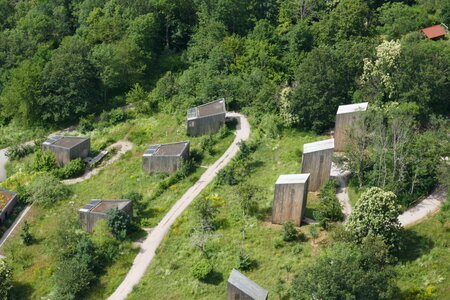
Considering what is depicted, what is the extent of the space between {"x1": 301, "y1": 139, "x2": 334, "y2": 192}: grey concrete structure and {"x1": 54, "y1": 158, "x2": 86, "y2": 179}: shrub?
29.1m

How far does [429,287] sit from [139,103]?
51.0 m

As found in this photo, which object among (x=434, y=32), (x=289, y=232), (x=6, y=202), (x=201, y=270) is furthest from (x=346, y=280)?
(x=434, y=32)

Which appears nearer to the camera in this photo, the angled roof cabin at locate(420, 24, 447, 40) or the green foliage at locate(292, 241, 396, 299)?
the green foliage at locate(292, 241, 396, 299)

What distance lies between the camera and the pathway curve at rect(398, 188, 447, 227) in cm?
4644

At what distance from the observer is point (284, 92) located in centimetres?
6606

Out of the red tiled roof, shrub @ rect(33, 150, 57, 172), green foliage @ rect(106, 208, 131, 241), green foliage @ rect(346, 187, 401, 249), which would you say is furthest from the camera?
the red tiled roof

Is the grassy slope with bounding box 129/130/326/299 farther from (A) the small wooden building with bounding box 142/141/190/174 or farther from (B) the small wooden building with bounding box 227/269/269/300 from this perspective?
(A) the small wooden building with bounding box 142/141/190/174

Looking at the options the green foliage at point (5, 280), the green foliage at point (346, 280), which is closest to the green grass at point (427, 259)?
the green foliage at point (346, 280)

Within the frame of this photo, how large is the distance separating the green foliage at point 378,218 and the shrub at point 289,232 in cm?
543

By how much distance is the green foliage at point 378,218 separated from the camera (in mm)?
40906

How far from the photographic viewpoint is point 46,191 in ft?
195

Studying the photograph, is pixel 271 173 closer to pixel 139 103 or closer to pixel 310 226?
pixel 310 226

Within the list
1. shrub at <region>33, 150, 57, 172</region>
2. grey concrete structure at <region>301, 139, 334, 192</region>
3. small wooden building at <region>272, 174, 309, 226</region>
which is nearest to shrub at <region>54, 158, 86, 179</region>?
shrub at <region>33, 150, 57, 172</region>

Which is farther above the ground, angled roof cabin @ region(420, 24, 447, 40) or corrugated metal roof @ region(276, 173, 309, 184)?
angled roof cabin @ region(420, 24, 447, 40)
